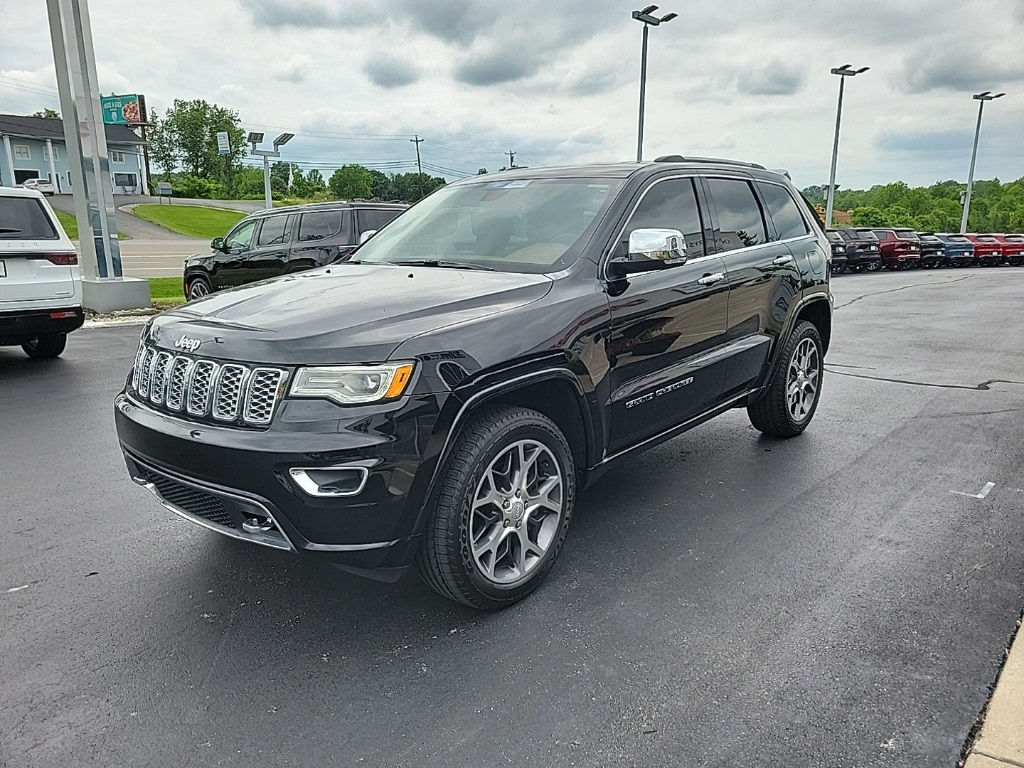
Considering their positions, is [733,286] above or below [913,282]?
above

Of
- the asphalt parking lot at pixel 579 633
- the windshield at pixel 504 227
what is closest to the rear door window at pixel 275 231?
the asphalt parking lot at pixel 579 633

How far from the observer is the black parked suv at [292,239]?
11.1 meters

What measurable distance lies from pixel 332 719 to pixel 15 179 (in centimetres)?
7832

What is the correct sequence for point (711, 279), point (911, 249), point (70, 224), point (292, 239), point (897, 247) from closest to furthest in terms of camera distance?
point (711, 279)
point (292, 239)
point (897, 247)
point (911, 249)
point (70, 224)

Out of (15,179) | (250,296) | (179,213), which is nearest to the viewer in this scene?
(250,296)

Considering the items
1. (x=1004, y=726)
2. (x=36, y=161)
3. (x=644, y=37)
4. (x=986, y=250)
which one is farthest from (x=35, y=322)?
(x=36, y=161)

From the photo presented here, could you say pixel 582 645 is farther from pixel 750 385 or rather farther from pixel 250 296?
pixel 750 385

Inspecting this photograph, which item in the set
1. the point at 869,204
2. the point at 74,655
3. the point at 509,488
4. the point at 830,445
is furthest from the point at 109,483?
the point at 869,204

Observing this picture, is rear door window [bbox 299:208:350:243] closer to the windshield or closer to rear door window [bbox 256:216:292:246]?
rear door window [bbox 256:216:292:246]

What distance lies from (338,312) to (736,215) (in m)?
2.87

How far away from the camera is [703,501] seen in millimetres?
4352

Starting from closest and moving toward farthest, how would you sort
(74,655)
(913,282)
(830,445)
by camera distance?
(74,655)
(830,445)
(913,282)

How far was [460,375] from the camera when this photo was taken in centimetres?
283

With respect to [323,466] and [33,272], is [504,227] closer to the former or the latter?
[323,466]
